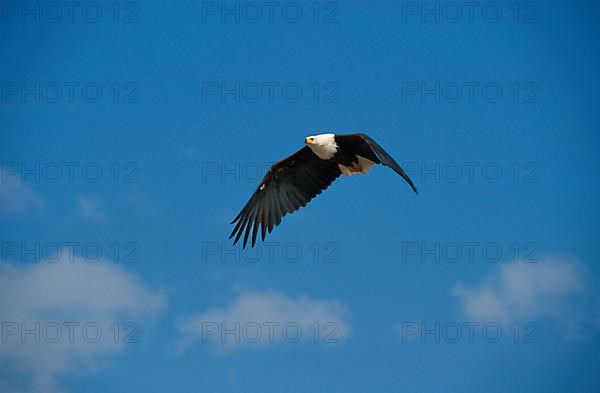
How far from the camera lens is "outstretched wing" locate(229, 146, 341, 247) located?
53.8 ft

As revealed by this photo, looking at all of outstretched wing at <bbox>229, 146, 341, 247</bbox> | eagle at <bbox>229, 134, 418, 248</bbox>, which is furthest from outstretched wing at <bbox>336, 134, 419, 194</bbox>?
outstretched wing at <bbox>229, 146, 341, 247</bbox>

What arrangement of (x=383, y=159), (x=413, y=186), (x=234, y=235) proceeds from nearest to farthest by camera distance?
(x=413, y=186), (x=383, y=159), (x=234, y=235)

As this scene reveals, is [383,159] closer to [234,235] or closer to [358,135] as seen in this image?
[358,135]

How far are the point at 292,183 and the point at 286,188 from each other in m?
0.17

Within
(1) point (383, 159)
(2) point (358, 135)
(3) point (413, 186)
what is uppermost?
(2) point (358, 135)

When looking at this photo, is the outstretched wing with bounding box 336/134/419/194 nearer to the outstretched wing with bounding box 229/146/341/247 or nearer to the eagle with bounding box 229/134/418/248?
the eagle with bounding box 229/134/418/248

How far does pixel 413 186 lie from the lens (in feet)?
41.3

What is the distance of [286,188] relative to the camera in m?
16.7

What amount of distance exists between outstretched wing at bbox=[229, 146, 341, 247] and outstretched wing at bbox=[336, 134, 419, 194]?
1.06m

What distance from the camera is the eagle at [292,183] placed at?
1603 cm

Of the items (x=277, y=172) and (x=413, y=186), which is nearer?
(x=413, y=186)

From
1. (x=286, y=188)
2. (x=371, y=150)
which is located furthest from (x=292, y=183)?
(x=371, y=150)

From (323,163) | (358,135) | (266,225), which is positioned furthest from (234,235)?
(358,135)

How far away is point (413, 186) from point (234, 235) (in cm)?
494
